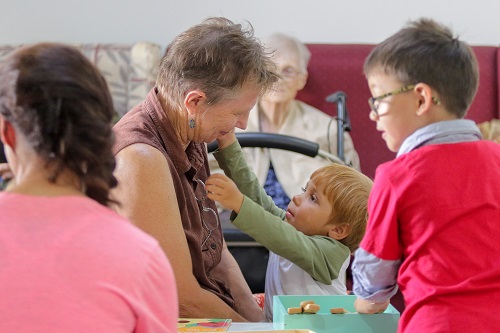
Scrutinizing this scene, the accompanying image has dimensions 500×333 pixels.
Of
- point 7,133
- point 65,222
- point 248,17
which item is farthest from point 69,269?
point 248,17

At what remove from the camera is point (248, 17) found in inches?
164

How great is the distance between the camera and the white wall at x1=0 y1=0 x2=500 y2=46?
4.16m

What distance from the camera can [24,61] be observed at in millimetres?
1096

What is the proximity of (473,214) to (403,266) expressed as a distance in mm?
160

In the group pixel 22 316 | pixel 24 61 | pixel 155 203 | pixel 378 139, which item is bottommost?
pixel 378 139

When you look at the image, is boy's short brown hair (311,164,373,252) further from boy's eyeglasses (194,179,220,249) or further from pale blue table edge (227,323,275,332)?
pale blue table edge (227,323,275,332)

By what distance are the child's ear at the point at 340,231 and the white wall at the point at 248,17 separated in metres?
2.27

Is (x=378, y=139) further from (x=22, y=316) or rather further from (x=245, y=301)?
(x=22, y=316)

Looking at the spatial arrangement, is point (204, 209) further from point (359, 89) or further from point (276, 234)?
point (359, 89)

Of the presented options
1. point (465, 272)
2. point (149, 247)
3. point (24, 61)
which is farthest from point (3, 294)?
point (465, 272)

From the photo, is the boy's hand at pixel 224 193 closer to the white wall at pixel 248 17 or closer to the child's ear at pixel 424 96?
the child's ear at pixel 424 96

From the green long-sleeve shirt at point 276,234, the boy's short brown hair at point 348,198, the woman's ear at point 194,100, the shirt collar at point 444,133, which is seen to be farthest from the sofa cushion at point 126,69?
the shirt collar at point 444,133

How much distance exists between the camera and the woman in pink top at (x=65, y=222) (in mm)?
1041

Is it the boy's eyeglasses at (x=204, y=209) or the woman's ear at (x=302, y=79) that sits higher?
the boy's eyeglasses at (x=204, y=209)
